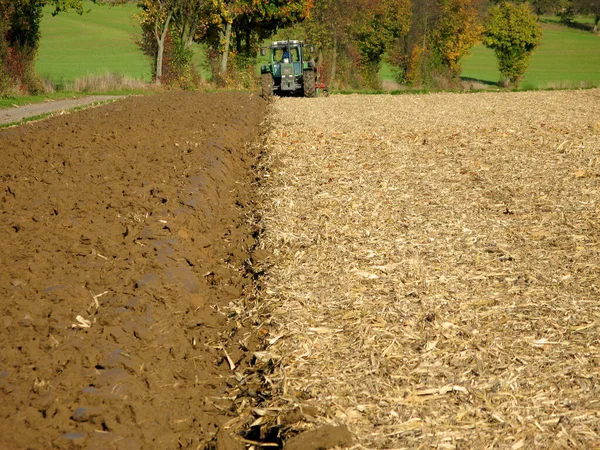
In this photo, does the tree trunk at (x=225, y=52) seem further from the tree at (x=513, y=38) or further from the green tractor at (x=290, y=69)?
the tree at (x=513, y=38)

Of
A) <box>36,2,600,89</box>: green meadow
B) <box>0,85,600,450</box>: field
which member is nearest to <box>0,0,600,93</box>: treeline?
<box>36,2,600,89</box>: green meadow

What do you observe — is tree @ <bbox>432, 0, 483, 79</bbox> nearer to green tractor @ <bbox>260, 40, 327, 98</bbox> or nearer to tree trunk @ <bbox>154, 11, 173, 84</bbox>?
tree trunk @ <bbox>154, 11, 173, 84</bbox>

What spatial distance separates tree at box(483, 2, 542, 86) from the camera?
4488cm

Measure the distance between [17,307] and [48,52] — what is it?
2145 inches

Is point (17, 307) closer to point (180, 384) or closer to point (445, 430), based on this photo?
point (180, 384)

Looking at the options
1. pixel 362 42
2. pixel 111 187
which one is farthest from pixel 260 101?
pixel 362 42

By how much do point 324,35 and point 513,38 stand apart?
1481 cm

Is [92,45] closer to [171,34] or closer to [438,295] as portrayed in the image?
[171,34]

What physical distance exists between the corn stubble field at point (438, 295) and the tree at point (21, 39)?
54.2 ft

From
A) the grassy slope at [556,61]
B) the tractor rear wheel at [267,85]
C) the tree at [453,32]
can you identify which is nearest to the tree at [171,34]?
the tractor rear wheel at [267,85]

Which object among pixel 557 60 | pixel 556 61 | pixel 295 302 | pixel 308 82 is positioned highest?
pixel 557 60

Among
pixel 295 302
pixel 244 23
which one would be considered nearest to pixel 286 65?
pixel 244 23

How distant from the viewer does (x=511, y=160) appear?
957 centimetres

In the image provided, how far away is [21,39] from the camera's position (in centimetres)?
2605
